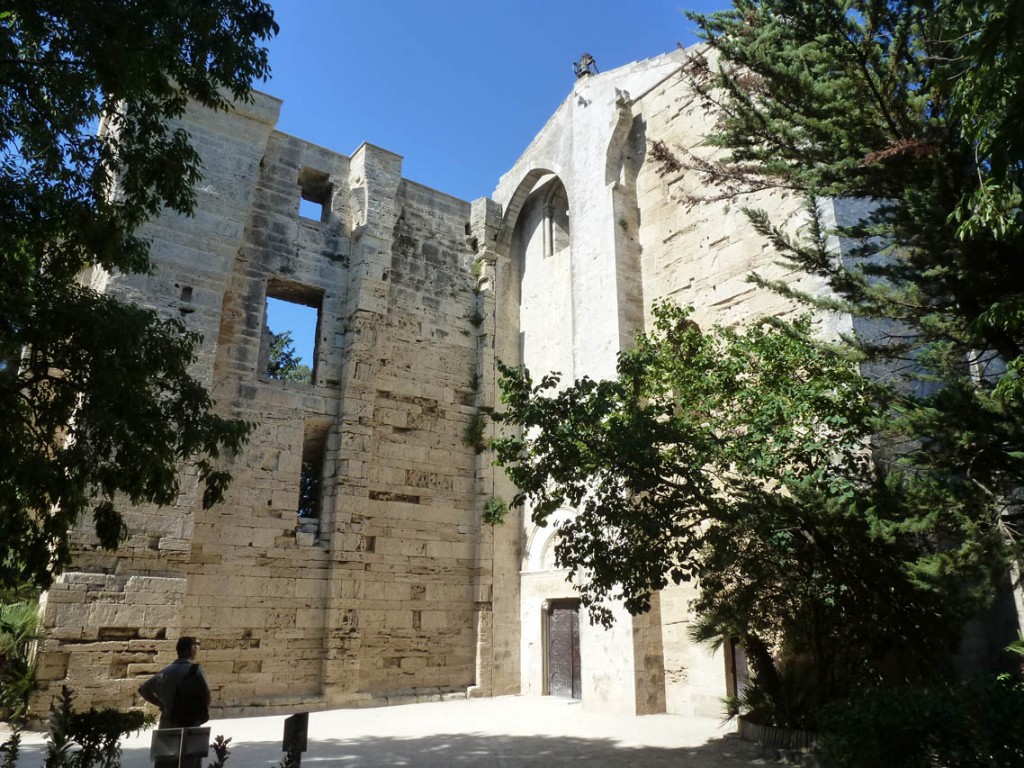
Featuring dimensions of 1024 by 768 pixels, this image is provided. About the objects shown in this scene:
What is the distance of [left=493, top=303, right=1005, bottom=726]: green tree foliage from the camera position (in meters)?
5.98

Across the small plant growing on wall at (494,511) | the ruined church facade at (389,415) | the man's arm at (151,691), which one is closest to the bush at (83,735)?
the man's arm at (151,691)

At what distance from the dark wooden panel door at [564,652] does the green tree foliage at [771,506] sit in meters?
4.75

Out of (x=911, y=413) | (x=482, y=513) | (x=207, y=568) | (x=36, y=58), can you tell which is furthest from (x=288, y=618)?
(x=911, y=413)

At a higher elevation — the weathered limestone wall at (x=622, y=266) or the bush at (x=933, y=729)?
the weathered limestone wall at (x=622, y=266)

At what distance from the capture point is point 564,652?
38.1 ft

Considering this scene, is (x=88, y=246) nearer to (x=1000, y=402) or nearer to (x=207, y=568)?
(x=207, y=568)

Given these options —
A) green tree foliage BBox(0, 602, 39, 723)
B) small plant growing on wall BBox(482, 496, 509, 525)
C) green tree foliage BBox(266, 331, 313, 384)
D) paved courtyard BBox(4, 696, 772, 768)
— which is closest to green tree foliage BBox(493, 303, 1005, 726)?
paved courtyard BBox(4, 696, 772, 768)

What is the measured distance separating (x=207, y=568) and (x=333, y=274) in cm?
509

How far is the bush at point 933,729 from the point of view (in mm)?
4297

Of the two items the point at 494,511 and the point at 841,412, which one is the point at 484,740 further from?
the point at 841,412

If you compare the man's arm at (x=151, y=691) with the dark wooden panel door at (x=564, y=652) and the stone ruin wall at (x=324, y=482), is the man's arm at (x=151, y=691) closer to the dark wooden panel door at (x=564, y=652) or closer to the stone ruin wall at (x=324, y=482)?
the stone ruin wall at (x=324, y=482)

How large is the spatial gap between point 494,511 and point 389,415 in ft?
8.03

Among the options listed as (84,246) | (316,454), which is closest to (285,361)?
(316,454)

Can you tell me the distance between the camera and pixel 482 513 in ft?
40.4
